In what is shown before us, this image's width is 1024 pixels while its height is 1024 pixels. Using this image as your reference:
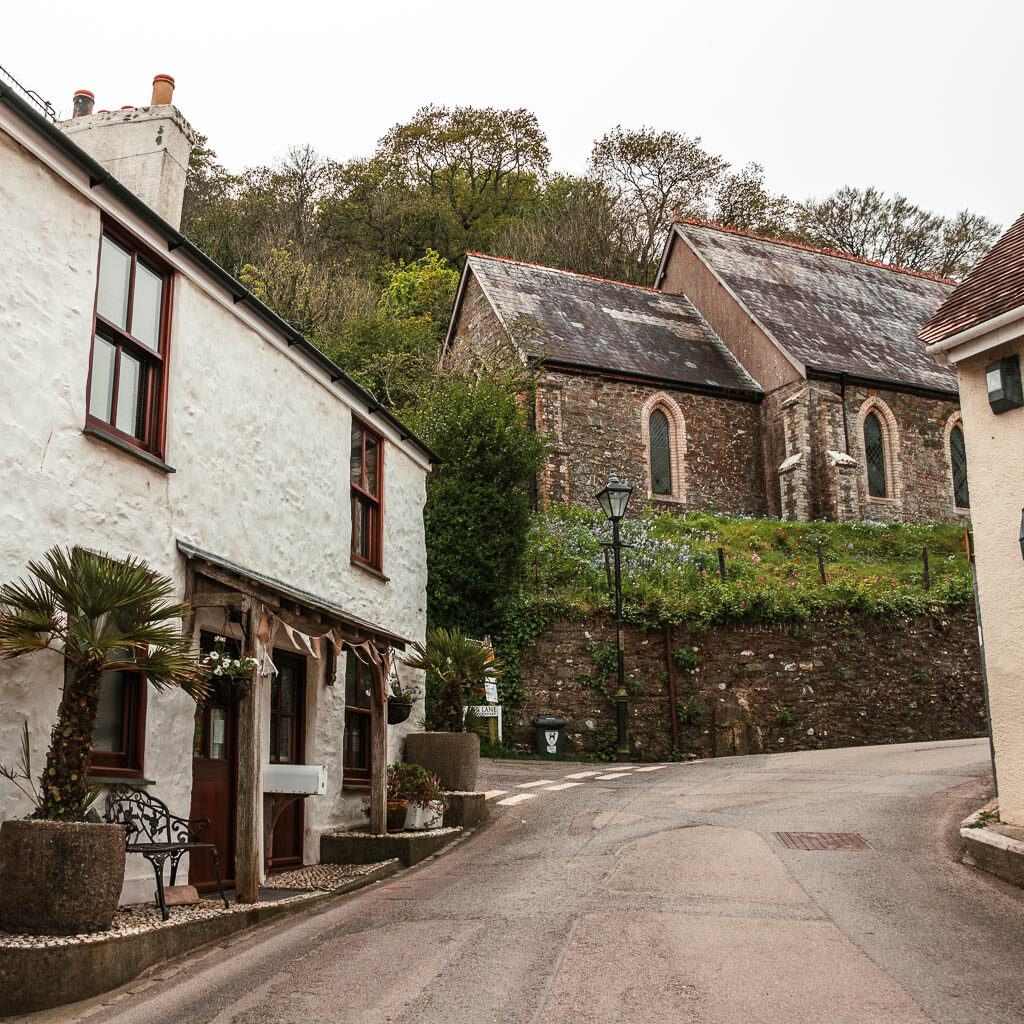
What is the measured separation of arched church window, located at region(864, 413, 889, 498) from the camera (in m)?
30.2

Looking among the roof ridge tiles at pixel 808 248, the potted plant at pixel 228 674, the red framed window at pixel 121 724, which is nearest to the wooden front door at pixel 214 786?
the potted plant at pixel 228 674

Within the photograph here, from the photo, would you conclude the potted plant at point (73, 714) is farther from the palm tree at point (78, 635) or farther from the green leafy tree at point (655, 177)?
the green leafy tree at point (655, 177)

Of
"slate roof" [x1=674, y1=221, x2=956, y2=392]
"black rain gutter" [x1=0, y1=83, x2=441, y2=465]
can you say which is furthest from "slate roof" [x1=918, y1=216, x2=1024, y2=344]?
"slate roof" [x1=674, y1=221, x2=956, y2=392]

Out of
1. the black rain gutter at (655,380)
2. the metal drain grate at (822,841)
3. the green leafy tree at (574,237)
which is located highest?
the green leafy tree at (574,237)

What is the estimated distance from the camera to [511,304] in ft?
96.2

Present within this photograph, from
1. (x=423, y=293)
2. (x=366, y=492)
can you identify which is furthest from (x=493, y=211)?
(x=366, y=492)

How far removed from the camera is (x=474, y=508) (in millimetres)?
19438

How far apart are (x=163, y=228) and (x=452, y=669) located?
251 inches

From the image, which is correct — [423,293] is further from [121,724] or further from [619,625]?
[121,724]

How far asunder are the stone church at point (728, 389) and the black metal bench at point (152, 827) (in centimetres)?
1878

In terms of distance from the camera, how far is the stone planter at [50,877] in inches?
227

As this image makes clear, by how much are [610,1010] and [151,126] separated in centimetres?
884

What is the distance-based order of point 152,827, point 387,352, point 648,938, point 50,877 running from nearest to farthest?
point 50,877, point 648,938, point 152,827, point 387,352

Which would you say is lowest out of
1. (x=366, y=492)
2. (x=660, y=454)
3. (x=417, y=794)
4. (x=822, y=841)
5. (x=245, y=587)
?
(x=822, y=841)
